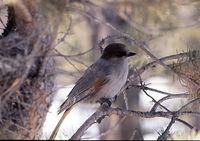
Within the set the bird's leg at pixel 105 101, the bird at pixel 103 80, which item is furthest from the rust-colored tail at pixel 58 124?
the bird's leg at pixel 105 101

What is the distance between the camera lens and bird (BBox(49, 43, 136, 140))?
5512mm

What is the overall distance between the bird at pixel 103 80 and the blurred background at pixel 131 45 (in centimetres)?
10

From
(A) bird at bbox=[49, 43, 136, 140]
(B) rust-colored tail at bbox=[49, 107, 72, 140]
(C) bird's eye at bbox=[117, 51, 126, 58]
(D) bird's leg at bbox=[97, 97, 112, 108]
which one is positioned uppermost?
(C) bird's eye at bbox=[117, 51, 126, 58]

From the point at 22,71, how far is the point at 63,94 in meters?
5.34

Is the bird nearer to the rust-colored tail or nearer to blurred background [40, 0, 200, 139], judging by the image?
the rust-colored tail

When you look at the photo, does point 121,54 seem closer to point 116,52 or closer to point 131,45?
point 116,52

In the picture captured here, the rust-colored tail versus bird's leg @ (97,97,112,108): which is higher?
Answer: bird's leg @ (97,97,112,108)

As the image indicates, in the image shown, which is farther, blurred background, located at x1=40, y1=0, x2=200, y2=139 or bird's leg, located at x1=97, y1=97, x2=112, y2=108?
bird's leg, located at x1=97, y1=97, x2=112, y2=108

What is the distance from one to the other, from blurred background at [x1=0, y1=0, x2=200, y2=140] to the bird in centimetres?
10

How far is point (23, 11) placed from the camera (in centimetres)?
461

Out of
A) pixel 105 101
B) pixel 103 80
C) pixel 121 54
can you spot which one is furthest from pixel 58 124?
pixel 121 54

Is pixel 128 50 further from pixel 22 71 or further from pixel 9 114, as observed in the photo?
pixel 22 71

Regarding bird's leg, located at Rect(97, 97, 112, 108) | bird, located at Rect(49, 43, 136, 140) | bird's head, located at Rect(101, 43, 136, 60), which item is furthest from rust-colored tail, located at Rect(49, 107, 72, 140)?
bird's head, located at Rect(101, 43, 136, 60)

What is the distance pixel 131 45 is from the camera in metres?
6.32
